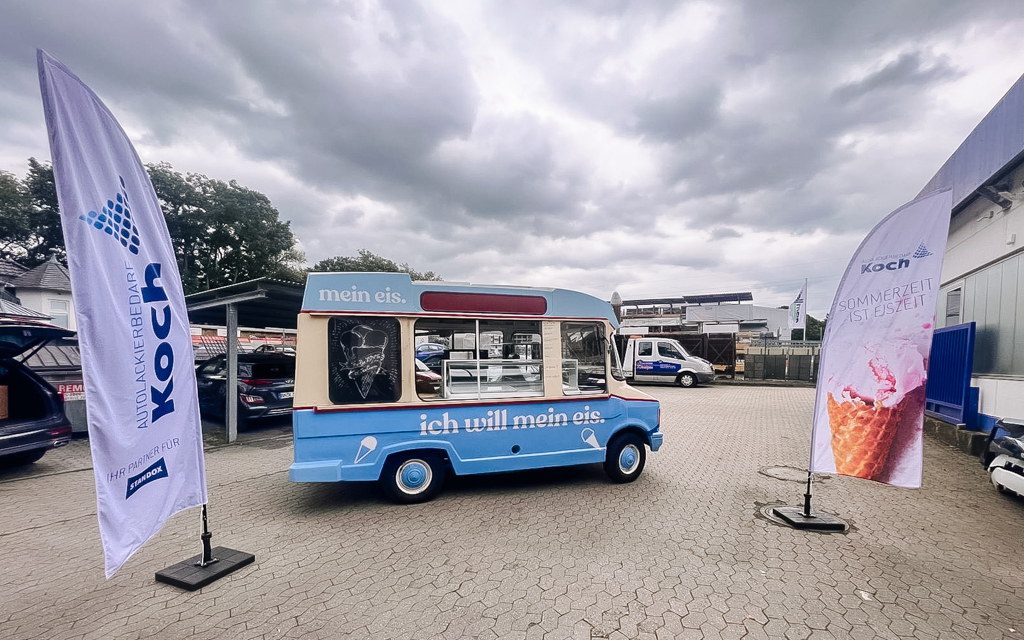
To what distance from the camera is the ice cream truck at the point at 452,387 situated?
4.43 meters

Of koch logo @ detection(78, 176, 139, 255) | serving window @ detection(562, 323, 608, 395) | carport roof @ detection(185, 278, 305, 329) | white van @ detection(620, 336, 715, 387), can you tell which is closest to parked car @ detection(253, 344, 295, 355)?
carport roof @ detection(185, 278, 305, 329)

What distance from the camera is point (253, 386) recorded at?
873 centimetres

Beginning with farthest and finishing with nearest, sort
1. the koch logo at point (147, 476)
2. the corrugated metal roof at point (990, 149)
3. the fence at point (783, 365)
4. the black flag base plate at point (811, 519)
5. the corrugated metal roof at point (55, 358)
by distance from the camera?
the fence at point (783, 365) → the corrugated metal roof at point (55, 358) → the corrugated metal roof at point (990, 149) → the black flag base plate at point (811, 519) → the koch logo at point (147, 476)

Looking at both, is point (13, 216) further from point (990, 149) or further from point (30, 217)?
point (990, 149)

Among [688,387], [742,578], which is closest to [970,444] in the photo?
[742,578]

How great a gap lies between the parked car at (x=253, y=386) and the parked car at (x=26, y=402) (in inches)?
106

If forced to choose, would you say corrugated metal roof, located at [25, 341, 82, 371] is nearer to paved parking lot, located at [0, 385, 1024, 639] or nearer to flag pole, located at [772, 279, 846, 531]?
paved parking lot, located at [0, 385, 1024, 639]

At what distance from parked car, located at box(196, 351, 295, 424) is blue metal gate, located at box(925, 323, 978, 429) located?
41.4 ft

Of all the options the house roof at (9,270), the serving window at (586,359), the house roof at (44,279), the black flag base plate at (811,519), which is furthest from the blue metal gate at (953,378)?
the house roof at (9,270)

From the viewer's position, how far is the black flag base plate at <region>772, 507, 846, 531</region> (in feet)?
14.1

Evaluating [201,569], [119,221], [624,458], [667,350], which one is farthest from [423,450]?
[667,350]

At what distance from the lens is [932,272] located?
3.72m

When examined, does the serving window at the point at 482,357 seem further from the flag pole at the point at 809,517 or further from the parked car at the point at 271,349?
the parked car at the point at 271,349

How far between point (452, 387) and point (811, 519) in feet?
13.6
